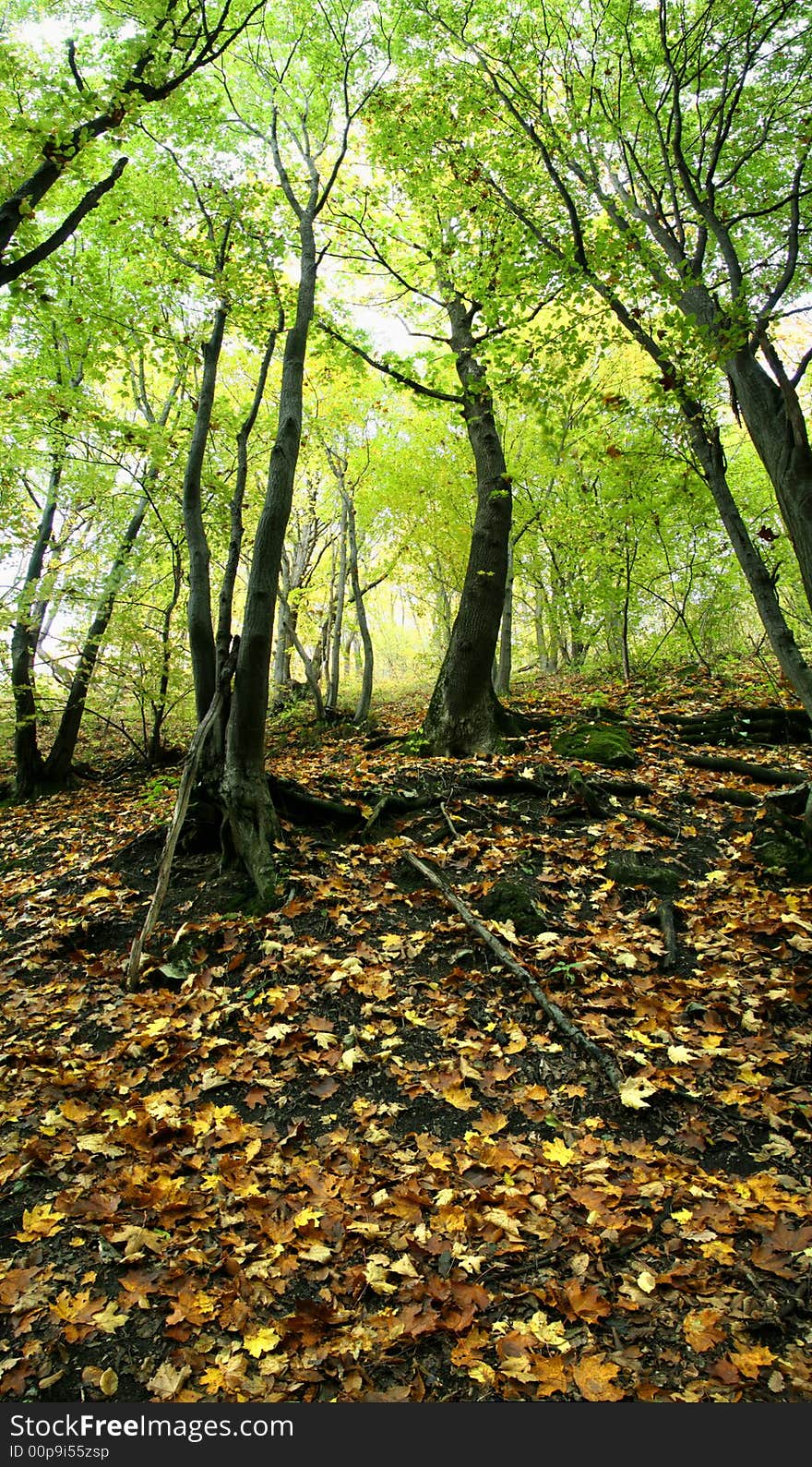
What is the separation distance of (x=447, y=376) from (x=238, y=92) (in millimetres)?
5145

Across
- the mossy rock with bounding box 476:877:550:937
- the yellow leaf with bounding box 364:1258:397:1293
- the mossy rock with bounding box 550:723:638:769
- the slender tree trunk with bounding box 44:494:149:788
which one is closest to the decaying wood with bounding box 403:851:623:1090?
the mossy rock with bounding box 476:877:550:937

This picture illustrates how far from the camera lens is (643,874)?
5.52 metres

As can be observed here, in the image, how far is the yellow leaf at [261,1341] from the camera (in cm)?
249

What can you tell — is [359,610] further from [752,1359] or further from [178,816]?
[752,1359]

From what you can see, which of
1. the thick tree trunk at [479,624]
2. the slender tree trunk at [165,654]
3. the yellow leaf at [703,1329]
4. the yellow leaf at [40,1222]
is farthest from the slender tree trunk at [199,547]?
the yellow leaf at [703,1329]

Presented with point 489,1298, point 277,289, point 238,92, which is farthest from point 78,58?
point 489,1298

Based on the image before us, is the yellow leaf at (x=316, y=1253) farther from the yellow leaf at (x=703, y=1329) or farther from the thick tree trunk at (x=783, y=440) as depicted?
the thick tree trunk at (x=783, y=440)

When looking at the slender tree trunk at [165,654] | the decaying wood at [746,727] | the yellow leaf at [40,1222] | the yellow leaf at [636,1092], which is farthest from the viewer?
the slender tree trunk at [165,654]

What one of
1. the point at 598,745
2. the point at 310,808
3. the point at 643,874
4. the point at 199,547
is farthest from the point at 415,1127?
Answer: the point at 199,547

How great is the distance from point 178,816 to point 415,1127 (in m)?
3.35

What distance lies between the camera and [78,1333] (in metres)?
2.53

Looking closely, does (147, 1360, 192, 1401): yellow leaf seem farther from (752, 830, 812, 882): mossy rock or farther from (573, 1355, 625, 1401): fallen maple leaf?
(752, 830, 812, 882): mossy rock

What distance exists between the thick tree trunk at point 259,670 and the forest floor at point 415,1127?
0.37 m

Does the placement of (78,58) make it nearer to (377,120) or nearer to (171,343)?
(171,343)
